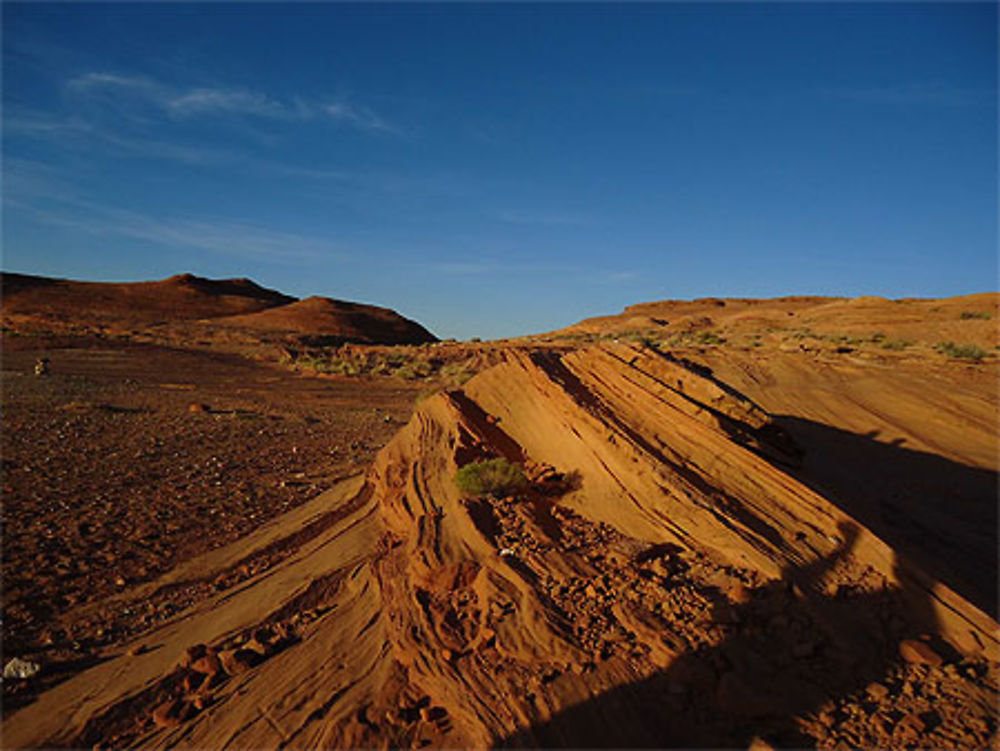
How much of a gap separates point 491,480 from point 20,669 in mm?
4396

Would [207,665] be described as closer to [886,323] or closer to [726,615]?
[726,615]

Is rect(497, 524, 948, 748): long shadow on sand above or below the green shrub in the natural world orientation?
below

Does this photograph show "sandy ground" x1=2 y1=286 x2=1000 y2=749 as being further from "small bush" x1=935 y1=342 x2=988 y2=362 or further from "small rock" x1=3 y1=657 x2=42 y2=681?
"small bush" x1=935 y1=342 x2=988 y2=362

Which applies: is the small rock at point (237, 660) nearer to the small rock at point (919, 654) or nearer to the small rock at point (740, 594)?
the small rock at point (740, 594)

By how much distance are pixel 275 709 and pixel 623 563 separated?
9.22ft

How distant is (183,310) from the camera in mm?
62625

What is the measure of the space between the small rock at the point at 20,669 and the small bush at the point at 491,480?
4.02m

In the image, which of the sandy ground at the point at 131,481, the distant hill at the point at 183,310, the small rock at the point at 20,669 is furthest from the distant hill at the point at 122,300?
the small rock at the point at 20,669

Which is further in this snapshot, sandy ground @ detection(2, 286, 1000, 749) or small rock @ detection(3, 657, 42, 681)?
small rock @ detection(3, 657, 42, 681)

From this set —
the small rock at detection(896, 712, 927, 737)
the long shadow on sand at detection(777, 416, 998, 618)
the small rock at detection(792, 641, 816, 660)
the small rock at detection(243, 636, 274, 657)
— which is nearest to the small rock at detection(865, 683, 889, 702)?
the small rock at detection(896, 712, 927, 737)

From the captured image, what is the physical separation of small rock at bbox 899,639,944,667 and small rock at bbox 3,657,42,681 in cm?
673

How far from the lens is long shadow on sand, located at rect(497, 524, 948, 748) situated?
3.16m

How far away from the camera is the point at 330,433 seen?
50.2ft

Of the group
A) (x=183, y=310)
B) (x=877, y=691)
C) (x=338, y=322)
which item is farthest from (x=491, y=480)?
(x=183, y=310)
